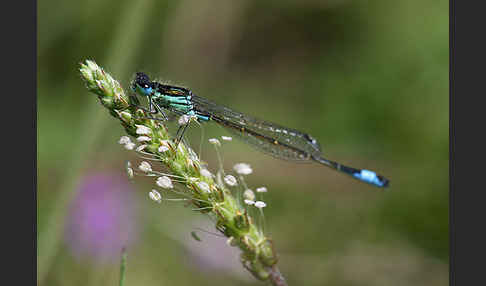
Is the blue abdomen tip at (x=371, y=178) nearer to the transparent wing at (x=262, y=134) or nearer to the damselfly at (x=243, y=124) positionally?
the damselfly at (x=243, y=124)

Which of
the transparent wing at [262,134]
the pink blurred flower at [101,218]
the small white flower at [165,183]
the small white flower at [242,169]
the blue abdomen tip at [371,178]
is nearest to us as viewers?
the small white flower at [165,183]

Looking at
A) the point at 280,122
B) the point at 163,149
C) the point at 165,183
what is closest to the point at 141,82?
the point at 163,149

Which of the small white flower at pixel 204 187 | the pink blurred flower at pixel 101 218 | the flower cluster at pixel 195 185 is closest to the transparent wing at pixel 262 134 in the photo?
the flower cluster at pixel 195 185

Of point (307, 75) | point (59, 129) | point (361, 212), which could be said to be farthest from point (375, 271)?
point (59, 129)

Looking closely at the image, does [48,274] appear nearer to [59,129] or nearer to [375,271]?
[59,129]

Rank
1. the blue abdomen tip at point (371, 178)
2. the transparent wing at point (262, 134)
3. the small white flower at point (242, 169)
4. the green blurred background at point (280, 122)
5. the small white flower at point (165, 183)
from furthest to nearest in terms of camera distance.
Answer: the green blurred background at point (280, 122) < the blue abdomen tip at point (371, 178) < the transparent wing at point (262, 134) < the small white flower at point (242, 169) < the small white flower at point (165, 183)

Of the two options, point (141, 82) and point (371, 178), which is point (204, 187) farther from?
point (371, 178)

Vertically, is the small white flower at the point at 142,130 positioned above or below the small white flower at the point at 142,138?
above
